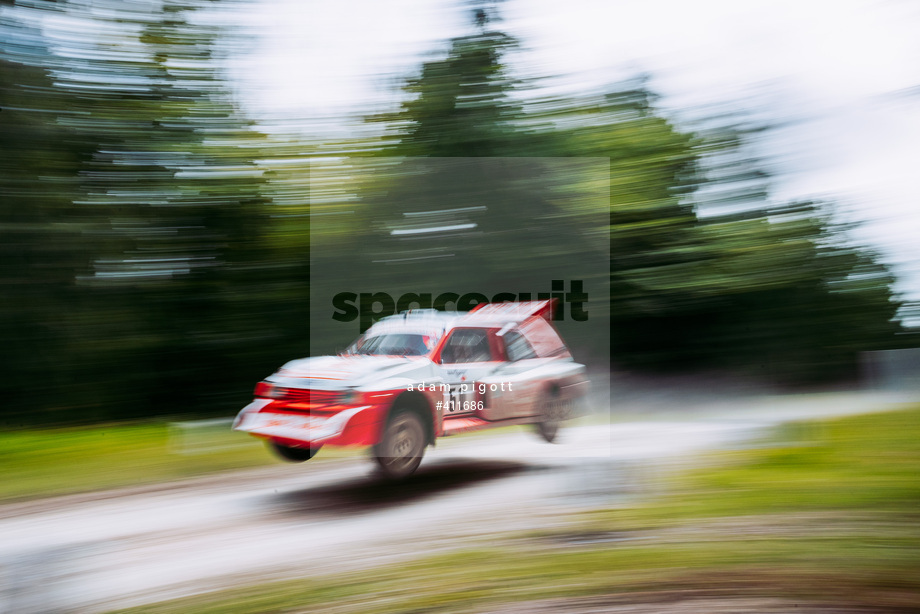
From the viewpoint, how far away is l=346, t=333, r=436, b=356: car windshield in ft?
16.0

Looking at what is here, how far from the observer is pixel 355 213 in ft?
19.0

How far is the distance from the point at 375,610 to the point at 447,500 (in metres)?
1.43

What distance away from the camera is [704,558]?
3461 mm

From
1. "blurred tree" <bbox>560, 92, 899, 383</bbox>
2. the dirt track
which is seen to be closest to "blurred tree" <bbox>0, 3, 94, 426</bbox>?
the dirt track

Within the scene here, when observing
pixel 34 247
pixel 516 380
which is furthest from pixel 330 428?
pixel 34 247

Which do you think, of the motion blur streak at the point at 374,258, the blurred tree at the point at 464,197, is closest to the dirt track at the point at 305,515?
the motion blur streak at the point at 374,258

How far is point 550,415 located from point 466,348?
3.27 feet

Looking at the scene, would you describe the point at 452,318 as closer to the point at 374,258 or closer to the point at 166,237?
the point at 374,258

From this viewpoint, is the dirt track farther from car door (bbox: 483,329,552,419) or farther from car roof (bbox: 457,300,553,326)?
car roof (bbox: 457,300,553,326)

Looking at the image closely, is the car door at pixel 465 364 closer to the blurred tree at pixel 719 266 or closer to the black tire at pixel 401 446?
the black tire at pixel 401 446

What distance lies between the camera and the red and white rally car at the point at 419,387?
14.7 ft

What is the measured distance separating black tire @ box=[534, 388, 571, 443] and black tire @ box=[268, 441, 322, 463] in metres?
1.97

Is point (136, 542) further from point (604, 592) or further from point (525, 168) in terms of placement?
point (525, 168)

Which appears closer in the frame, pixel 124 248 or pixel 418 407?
pixel 418 407
